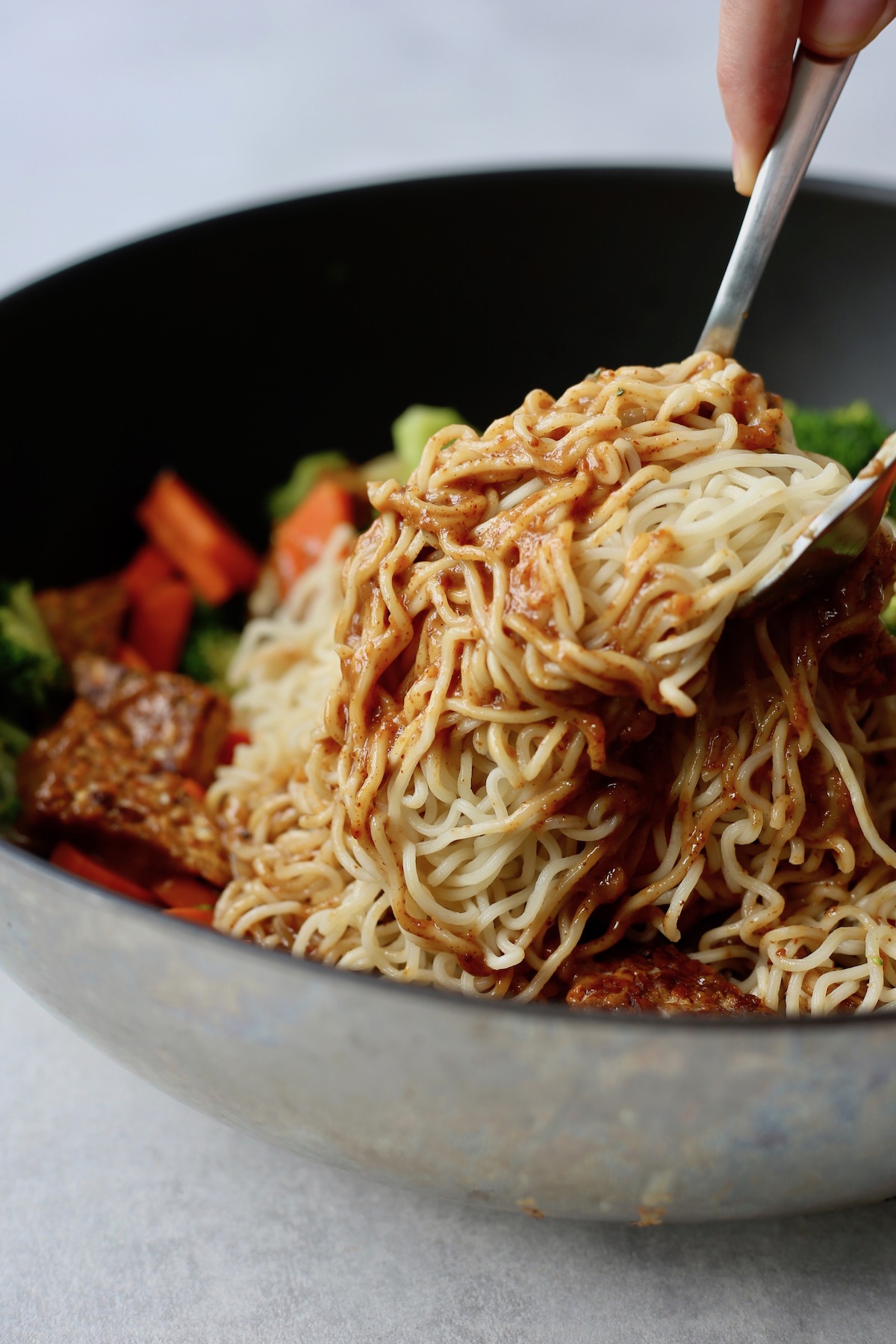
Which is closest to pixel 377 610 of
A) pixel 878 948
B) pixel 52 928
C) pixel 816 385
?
pixel 52 928

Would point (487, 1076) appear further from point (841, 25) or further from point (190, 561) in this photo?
point (190, 561)

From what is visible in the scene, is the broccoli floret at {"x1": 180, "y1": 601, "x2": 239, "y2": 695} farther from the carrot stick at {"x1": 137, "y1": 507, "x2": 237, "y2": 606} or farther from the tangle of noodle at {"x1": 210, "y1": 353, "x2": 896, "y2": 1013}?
the tangle of noodle at {"x1": 210, "y1": 353, "x2": 896, "y2": 1013}

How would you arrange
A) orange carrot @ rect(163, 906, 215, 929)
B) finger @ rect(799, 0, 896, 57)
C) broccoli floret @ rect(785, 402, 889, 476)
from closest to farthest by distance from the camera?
finger @ rect(799, 0, 896, 57) → orange carrot @ rect(163, 906, 215, 929) → broccoli floret @ rect(785, 402, 889, 476)

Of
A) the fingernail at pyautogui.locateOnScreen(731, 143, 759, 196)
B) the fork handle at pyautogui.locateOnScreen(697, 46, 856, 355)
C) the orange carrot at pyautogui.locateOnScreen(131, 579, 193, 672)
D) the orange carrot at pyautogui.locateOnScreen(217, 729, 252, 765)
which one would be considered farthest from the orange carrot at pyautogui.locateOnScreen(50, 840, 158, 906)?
the fingernail at pyautogui.locateOnScreen(731, 143, 759, 196)

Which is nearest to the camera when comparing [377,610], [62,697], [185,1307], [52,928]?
[52,928]

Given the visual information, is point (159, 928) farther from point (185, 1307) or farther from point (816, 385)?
point (816, 385)

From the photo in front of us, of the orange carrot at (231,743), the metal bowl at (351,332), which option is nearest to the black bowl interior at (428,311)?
the metal bowl at (351,332)
